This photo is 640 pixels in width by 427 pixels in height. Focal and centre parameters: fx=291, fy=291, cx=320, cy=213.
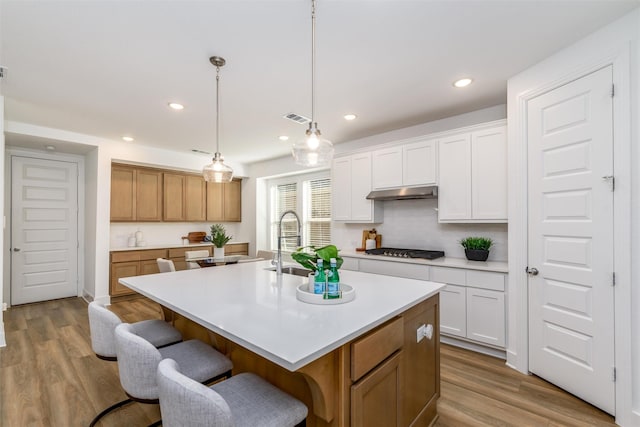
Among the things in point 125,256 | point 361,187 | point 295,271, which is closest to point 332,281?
point 295,271

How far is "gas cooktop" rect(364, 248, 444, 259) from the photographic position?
11.2ft

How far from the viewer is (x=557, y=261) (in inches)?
90.2

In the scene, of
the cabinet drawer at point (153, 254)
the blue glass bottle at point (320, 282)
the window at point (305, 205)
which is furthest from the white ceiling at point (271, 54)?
the cabinet drawer at point (153, 254)

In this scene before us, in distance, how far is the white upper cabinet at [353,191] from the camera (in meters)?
4.12

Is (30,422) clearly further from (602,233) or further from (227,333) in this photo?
(602,233)

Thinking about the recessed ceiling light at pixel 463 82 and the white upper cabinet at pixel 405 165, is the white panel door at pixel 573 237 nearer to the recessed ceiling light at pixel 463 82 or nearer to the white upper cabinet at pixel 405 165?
the recessed ceiling light at pixel 463 82

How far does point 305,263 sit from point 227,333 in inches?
24.4

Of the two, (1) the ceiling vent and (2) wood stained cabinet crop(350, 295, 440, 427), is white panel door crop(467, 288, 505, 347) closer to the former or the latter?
(2) wood stained cabinet crop(350, 295, 440, 427)

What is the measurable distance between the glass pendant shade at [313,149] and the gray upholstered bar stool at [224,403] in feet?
4.70

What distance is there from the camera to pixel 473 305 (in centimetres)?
291

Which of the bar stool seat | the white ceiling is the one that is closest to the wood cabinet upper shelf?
the white ceiling

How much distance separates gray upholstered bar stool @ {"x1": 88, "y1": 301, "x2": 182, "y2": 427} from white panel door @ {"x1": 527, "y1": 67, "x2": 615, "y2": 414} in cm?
284

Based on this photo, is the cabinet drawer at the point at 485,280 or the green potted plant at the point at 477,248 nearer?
the cabinet drawer at the point at 485,280

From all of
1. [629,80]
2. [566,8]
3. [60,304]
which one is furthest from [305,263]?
[60,304]
